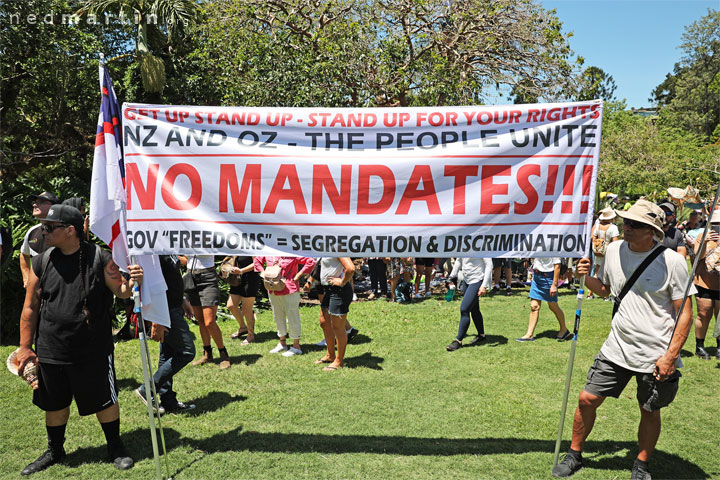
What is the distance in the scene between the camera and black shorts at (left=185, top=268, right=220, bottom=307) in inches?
273

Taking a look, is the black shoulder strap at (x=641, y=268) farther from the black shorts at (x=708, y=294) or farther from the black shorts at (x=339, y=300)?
the black shorts at (x=708, y=294)

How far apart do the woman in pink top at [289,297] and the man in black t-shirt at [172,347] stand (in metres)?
2.10

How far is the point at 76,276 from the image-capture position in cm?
406

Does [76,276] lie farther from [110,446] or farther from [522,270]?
[522,270]

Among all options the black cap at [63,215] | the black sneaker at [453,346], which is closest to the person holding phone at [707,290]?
the black sneaker at [453,346]

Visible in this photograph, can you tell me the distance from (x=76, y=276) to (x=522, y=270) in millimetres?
13012

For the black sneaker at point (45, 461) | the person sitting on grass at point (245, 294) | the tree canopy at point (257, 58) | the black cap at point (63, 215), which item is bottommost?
the black sneaker at point (45, 461)

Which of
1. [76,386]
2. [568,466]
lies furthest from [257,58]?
[568,466]

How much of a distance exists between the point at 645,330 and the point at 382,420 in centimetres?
262

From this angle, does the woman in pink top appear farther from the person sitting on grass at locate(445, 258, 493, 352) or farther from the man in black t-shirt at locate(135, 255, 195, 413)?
the person sitting on grass at locate(445, 258, 493, 352)

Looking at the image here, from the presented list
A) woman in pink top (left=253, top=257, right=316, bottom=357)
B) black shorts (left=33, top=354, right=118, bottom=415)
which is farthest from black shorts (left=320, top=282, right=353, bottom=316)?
black shorts (left=33, top=354, right=118, bottom=415)

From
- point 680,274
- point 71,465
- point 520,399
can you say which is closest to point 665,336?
point 680,274

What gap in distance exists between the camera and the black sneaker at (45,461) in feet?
13.7

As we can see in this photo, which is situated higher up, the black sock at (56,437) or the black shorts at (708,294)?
the black shorts at (708,294)
